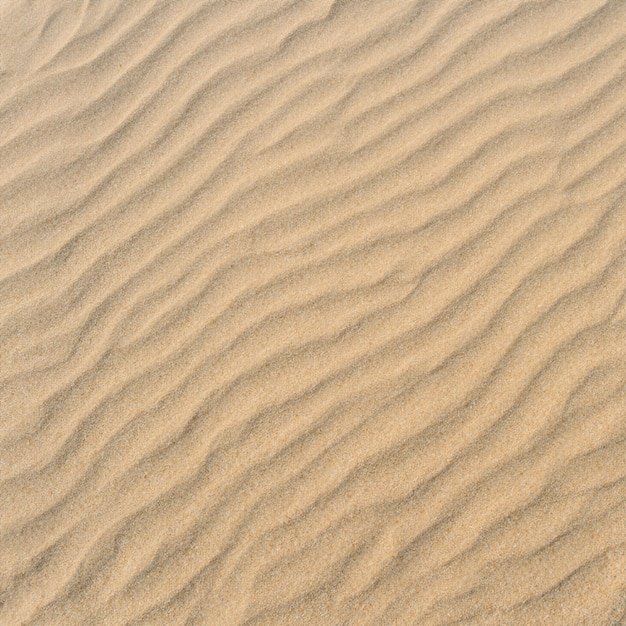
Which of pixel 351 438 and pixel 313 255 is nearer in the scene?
pixel 351 438

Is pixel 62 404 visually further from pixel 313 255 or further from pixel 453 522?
pixel 453 522

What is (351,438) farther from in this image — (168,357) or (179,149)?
(179,149)

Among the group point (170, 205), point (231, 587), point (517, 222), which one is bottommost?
point (231, 587)

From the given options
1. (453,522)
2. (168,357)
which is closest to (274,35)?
(168,357)

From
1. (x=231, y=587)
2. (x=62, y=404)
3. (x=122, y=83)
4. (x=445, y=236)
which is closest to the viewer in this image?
(x=231, y=587)

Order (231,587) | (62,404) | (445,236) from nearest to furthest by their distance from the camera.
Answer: (231,587)
(62,404)
(445,236)

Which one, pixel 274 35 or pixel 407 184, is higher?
pixel 274 35

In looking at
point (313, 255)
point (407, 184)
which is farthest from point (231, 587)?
point (407, 184)
